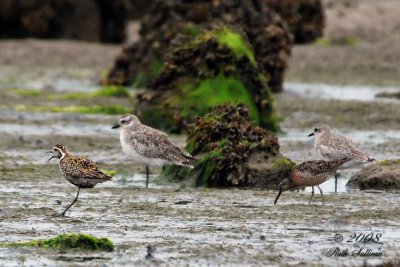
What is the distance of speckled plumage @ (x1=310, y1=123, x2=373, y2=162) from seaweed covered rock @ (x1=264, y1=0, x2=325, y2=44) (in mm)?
17414

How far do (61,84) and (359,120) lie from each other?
8003 millimetres

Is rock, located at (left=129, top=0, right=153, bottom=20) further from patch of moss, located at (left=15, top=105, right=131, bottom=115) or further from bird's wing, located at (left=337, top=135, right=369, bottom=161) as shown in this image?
bird's wing, located at (left=337, top=135, right=369, bottom=161)

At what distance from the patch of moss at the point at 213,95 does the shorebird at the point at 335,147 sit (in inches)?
152

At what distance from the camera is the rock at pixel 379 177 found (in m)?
14.4

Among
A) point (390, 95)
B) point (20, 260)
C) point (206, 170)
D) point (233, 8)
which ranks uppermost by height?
point (233, 8)

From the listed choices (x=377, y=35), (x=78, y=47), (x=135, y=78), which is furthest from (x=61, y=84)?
(x=377, y=35)

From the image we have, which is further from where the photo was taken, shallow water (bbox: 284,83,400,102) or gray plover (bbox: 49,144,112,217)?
shallow water (bbox: 284,83,400,102)

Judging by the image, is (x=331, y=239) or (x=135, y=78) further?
(x=135, y=78)

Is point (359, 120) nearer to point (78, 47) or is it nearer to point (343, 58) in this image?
point (343, 58)

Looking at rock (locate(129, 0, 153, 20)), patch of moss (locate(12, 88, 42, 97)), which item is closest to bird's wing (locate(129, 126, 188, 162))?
patch of moss (locate(12, 88, 42, 97))

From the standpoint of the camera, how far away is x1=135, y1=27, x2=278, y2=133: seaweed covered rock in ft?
64.7

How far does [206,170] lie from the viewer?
A: 587 inches

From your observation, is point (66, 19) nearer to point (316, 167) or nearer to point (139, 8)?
point (139, 8)

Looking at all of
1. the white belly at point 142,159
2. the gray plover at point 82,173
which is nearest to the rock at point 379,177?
the white belly at point 142,159
